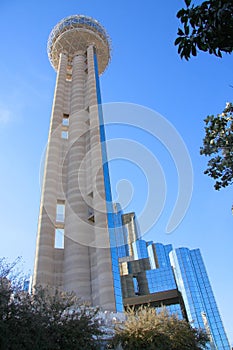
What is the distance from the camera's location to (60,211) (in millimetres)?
50938

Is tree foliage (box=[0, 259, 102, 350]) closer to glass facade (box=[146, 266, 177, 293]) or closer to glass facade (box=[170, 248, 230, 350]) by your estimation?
glass facade (box=[146, 266, 177, 293])

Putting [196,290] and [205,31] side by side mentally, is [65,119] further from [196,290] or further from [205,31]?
[196,290]

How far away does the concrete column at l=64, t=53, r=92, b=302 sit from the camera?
41.2 m

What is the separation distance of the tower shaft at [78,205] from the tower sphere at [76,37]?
12208 mm

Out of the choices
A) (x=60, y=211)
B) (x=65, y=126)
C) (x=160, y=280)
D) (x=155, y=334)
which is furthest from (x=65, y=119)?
(x=160, y=280)

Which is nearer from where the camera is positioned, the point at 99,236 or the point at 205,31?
the point at 205,31

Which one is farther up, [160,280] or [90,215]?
[160,280]

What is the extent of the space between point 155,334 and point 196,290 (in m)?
102

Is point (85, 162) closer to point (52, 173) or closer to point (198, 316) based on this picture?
point (52, 173)

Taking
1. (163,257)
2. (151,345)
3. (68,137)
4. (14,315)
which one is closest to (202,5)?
(14,315)

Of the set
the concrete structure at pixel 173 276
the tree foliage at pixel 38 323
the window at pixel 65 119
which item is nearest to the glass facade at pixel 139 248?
the concrete structure at pixel 173 276

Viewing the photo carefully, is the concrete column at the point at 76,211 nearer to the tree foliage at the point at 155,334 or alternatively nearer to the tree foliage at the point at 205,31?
the tree foliage at the point at 155,334

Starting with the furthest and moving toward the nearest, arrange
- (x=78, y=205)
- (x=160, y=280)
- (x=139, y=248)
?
(x=139, y=248) < (x=160, y=280) < (x=78, y=205)

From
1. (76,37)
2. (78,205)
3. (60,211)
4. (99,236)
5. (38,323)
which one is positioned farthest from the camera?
(76,37)
